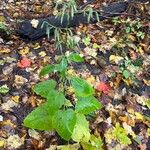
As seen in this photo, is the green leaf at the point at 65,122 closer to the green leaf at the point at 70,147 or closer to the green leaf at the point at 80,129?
the green leaf at the point at 80,129

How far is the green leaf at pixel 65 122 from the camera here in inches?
113

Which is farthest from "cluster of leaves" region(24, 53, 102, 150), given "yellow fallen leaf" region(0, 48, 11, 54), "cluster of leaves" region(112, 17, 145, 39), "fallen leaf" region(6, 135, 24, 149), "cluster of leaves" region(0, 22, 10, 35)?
"cluster of leaves" region(112, 17, 145, 39)

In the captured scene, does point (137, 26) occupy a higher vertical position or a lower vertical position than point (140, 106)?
higher

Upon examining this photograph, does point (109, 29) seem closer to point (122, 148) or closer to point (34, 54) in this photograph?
point (34, 54)

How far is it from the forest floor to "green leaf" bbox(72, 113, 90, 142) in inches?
10.7

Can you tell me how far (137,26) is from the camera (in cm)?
472

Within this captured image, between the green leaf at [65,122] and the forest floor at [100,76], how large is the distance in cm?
43

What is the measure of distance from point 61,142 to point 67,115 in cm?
53

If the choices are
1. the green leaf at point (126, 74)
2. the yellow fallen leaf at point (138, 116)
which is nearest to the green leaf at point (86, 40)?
the green leaf at point (126, 74)

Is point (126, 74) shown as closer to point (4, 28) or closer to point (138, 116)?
point (138, 116)

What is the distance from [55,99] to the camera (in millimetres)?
2891

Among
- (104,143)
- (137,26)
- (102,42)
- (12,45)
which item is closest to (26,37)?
(12,45)

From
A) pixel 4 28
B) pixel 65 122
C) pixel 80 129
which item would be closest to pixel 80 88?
pixel 65 122

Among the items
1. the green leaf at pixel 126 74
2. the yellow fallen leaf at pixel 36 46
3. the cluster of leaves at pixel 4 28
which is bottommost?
the green leaf at pixel 126 74
